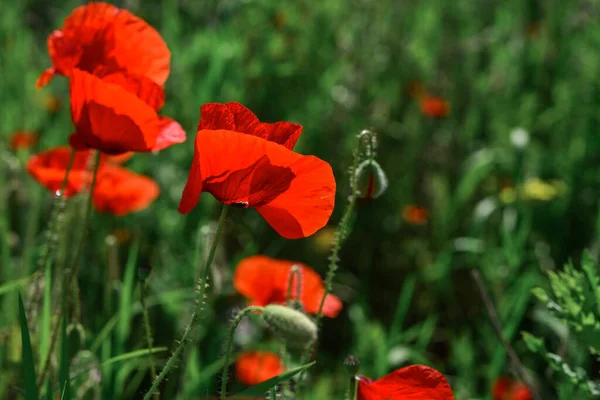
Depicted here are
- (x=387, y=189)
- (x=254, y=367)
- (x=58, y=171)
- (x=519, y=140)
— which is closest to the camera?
(x=58, y=171)

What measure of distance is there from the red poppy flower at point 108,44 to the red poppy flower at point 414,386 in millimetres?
620

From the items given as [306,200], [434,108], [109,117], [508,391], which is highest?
[434,108]

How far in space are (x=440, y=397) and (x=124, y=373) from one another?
862 millimetres

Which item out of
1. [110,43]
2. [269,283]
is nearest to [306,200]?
[110,43]

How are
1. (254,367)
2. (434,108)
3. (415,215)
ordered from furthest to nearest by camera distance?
(434,108)
(415,215)
(254,367)

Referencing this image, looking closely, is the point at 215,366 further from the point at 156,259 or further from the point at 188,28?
the point at 188,28

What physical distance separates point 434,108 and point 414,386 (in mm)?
2464

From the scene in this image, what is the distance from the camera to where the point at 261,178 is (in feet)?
2.85

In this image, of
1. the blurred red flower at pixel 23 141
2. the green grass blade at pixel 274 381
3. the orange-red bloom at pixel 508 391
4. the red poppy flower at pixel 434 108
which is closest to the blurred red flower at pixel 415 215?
the red poppy flower at pixel 434 108

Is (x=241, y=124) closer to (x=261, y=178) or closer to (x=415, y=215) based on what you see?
(x=261, y=178)

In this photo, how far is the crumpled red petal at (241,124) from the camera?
0.87 metres

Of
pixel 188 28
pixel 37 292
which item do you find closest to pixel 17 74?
pixel 188 28

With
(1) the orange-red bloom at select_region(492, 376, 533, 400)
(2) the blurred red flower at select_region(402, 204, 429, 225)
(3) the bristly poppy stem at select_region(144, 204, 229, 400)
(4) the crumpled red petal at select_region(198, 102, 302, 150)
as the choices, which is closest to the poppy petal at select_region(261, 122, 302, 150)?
(4) the crumpled red petal at select_region(198, 102, 302, 150)

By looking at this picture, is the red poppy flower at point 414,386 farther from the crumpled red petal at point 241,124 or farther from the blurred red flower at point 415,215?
the blurred red flower at point 415,215
